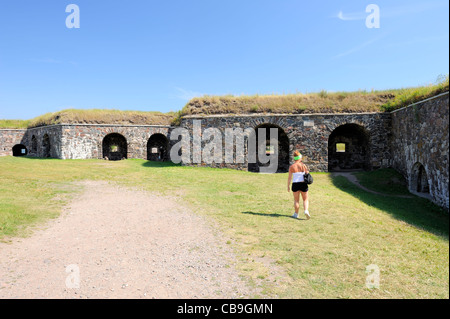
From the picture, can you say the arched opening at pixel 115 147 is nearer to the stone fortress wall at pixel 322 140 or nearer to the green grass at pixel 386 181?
the stone fortress wall at pixel 322 140

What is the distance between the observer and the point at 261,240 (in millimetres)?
4777

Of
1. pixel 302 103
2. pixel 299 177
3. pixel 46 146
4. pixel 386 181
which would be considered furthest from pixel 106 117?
pixel 386 181

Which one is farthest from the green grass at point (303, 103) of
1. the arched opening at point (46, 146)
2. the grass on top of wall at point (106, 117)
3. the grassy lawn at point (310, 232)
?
the arched opening at point (46, 146)

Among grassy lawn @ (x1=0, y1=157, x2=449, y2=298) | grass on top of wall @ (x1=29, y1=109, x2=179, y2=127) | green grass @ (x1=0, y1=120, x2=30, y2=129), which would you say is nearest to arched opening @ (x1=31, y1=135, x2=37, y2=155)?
green grass @ (x1=0, y1=120, x2=30, y2=129)

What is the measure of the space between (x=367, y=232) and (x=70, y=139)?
20983 mm

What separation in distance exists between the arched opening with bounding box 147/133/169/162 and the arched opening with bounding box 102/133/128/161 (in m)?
2.17

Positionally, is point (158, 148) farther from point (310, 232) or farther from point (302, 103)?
point (310, 232)

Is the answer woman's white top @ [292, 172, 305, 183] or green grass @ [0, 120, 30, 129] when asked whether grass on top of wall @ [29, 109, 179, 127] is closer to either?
green grass @ [0, 120, 30, 129]

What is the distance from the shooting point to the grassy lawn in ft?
10.8

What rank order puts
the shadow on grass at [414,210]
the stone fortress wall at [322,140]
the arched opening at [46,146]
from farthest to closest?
the arched opening at [46,146] < the stone fortress wall at [322,140] < the shadow on grass at [414,210]

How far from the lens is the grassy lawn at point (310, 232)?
3303 millimetres

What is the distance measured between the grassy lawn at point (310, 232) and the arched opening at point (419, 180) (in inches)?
48.7

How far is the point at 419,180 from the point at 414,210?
3268 mm
